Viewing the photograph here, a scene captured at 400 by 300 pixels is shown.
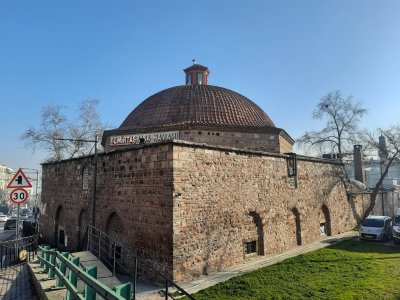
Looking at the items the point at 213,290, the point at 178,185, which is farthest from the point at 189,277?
the point at 178,185

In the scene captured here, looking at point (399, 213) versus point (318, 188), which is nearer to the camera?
point (318, 188)

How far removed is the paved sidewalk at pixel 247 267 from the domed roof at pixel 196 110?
721cm

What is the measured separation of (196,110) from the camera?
1791 centimetres

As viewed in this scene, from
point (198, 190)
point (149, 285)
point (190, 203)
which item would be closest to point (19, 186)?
point (149, 285)

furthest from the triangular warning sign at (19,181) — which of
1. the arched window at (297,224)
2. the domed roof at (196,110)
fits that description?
the arched window at (297,224)

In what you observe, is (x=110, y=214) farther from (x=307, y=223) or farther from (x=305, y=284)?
(x=307, y=223)

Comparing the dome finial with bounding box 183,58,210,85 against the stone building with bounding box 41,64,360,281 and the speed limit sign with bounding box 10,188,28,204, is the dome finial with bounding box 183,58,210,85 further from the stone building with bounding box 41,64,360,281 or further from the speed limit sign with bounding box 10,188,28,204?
the speed limit sign with bounding box 10,188,28,204

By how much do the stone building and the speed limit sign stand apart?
2.78 meters

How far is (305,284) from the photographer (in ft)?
27.8

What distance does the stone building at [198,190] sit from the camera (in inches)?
356

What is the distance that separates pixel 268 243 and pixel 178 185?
554cm

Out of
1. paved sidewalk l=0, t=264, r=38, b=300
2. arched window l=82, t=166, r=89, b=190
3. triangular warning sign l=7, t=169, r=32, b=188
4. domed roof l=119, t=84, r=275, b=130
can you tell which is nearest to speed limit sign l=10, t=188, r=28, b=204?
triangular warning sign l=7, t=169, r=32, b=188

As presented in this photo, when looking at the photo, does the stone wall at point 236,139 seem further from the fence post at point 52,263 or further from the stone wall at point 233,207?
the fence post at point 52,263

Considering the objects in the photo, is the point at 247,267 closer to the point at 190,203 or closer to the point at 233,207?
the point at 233,207
